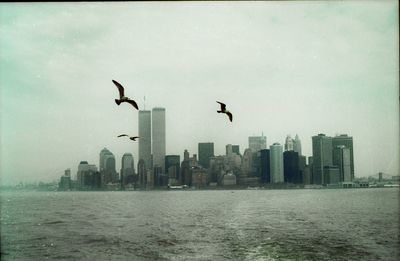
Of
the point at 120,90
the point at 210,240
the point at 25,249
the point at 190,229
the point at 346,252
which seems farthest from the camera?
the point at 190,229

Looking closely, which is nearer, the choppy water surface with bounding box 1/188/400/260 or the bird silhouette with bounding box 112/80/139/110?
the bird silhouette with bounding box 112/80/139/110

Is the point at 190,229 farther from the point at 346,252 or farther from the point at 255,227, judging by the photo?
the point at 346,252

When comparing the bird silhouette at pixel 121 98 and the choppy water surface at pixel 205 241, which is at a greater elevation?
the bird silhouette at pixel 121 98

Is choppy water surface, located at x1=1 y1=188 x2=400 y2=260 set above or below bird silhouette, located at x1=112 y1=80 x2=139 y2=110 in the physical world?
below

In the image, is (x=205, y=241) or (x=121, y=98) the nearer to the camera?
(x=121, y=98)

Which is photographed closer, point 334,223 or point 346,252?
point 346,252

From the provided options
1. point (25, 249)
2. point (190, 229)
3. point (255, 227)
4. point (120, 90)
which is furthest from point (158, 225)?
point (120, 90)

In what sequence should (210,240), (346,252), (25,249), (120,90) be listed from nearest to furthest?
1. (120,90)
2. (346,252)
3. (25,249)
4. (210,240)

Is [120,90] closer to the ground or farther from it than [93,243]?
farther from it

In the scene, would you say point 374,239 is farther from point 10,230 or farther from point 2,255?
point 10,230

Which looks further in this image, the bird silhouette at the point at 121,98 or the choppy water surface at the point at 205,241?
the choppy water surface at the point at 205,241

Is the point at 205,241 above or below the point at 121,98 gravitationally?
below
